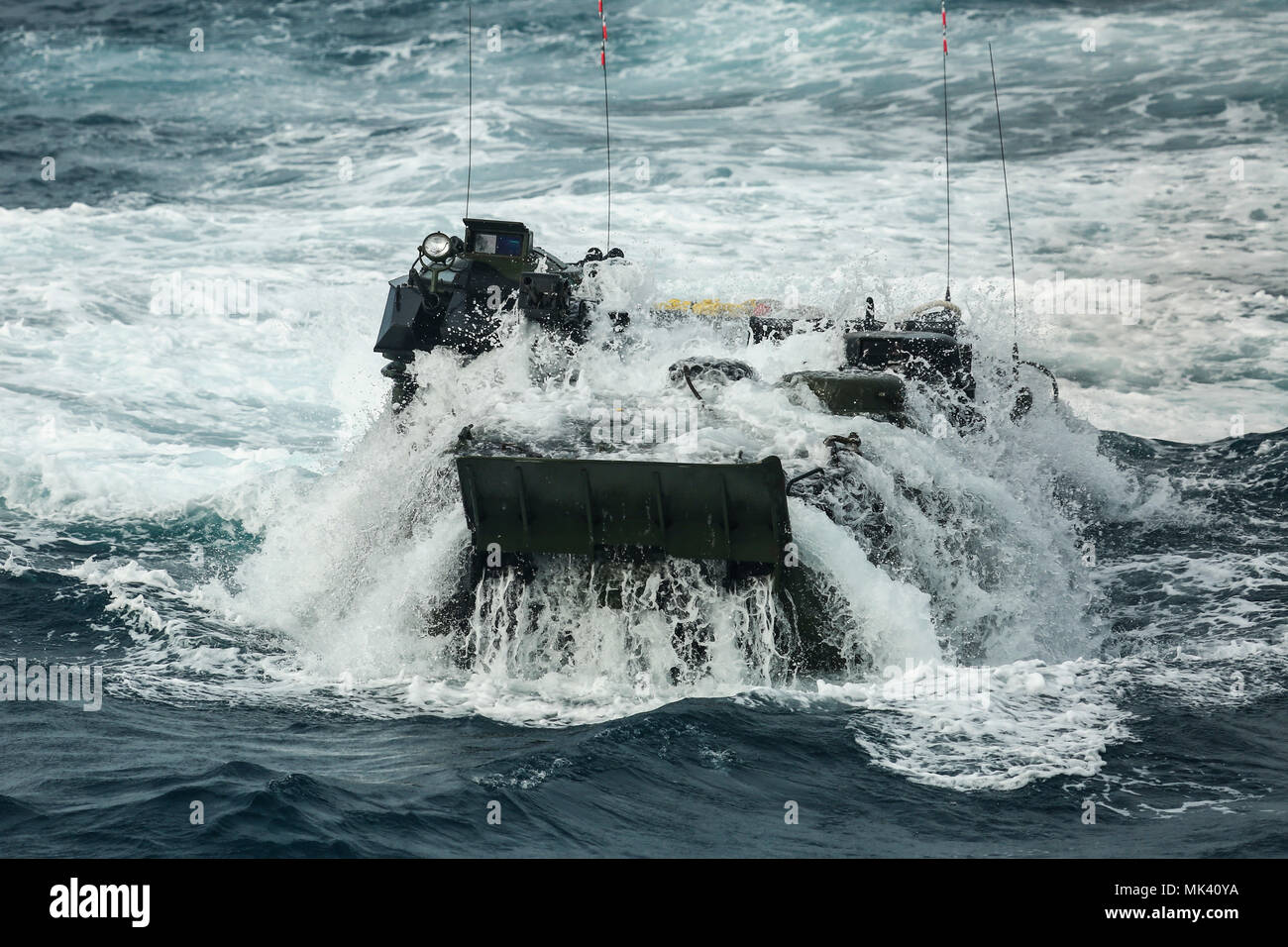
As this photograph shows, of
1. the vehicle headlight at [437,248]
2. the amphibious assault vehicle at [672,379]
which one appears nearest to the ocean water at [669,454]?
the amphibious assault vehicle at [672,379]

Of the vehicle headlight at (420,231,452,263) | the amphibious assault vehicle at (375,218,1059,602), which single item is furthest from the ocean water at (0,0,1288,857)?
the vehicle headlight at (420,231,452,263)

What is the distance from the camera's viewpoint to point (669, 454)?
36.1ft

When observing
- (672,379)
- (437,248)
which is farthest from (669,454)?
(437,248)

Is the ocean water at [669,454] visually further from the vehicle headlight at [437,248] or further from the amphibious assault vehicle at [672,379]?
the vehicle headlight at [437,248]

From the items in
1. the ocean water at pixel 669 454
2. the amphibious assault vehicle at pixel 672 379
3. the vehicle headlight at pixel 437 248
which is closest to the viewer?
the ocean water at pixel 669 454

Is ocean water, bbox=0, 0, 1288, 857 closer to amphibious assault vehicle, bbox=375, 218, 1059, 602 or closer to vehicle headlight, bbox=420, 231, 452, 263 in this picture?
amphibious assault vehicle, bbox=375, 218, 1059, 602

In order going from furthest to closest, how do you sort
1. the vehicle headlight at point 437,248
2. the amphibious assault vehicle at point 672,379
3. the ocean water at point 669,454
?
the vehicle headlight at point 437,248 → the amphibious assault vehicle at point 672,379 → the ocean water at point 669,454

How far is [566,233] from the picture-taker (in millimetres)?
26359

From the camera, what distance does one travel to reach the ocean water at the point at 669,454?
8.80m

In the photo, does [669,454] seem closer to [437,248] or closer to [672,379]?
[672,379]

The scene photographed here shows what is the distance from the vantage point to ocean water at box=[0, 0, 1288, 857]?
8.80 meters
